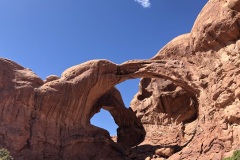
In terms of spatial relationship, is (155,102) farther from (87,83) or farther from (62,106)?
(62,106)

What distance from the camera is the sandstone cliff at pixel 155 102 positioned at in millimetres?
22641

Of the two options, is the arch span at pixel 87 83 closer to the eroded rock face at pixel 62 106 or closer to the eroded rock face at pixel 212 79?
the eroded rock face at pixel 62 106

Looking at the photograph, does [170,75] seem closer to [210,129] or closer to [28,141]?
[210,129]

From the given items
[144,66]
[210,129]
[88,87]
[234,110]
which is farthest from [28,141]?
[234,110]

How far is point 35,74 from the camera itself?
97.8 ft

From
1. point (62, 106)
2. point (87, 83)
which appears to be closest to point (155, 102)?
point (87, 83)

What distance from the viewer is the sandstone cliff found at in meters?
22.6

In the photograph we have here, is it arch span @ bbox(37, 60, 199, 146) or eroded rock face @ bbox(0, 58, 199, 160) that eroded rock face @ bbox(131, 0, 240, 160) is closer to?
arch span @ bbox(37, 60, 199, 146)

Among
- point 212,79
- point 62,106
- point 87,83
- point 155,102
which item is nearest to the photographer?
point 212,79

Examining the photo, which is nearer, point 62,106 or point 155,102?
point 62,106

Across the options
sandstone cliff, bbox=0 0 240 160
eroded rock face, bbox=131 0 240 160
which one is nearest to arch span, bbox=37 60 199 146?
sandstone cliff, bbox=0 0 240 160

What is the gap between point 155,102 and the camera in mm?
35656

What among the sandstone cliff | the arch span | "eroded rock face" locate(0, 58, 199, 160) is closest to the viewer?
the sandstone cliff

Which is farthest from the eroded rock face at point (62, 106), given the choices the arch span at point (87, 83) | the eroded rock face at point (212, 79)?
the eroded rock face at point (212, 79)
